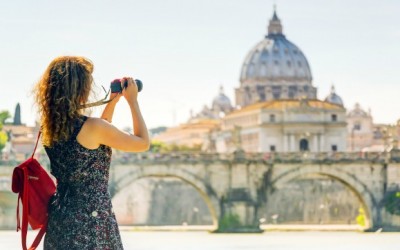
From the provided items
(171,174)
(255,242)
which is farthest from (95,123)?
(171,174)

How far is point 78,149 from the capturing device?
6.16m

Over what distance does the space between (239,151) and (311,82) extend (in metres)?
89.2

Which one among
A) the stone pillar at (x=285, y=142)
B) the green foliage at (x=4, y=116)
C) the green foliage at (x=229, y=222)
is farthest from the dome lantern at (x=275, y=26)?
the green foliage at (x=229, y=222)

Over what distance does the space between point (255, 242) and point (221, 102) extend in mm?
121354

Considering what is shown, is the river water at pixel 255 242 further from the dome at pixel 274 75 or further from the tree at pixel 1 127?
the dome at pixel 274 75

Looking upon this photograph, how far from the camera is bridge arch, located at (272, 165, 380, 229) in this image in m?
62.6

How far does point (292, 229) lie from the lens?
66625mm

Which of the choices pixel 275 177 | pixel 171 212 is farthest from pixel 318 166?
pixel 171 212

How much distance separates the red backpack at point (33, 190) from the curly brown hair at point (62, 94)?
0.11 m

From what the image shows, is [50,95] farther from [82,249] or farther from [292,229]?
[292,229]

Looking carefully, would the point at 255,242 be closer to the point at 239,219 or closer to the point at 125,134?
the point at 239,219

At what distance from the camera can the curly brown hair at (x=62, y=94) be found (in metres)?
6.14

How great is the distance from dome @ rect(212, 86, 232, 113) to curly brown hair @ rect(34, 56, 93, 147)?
539ft

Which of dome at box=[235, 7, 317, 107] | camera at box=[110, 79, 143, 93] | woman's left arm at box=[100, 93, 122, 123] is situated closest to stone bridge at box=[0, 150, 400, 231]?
woman's left arm at box=[100, 93, 122, 123]
